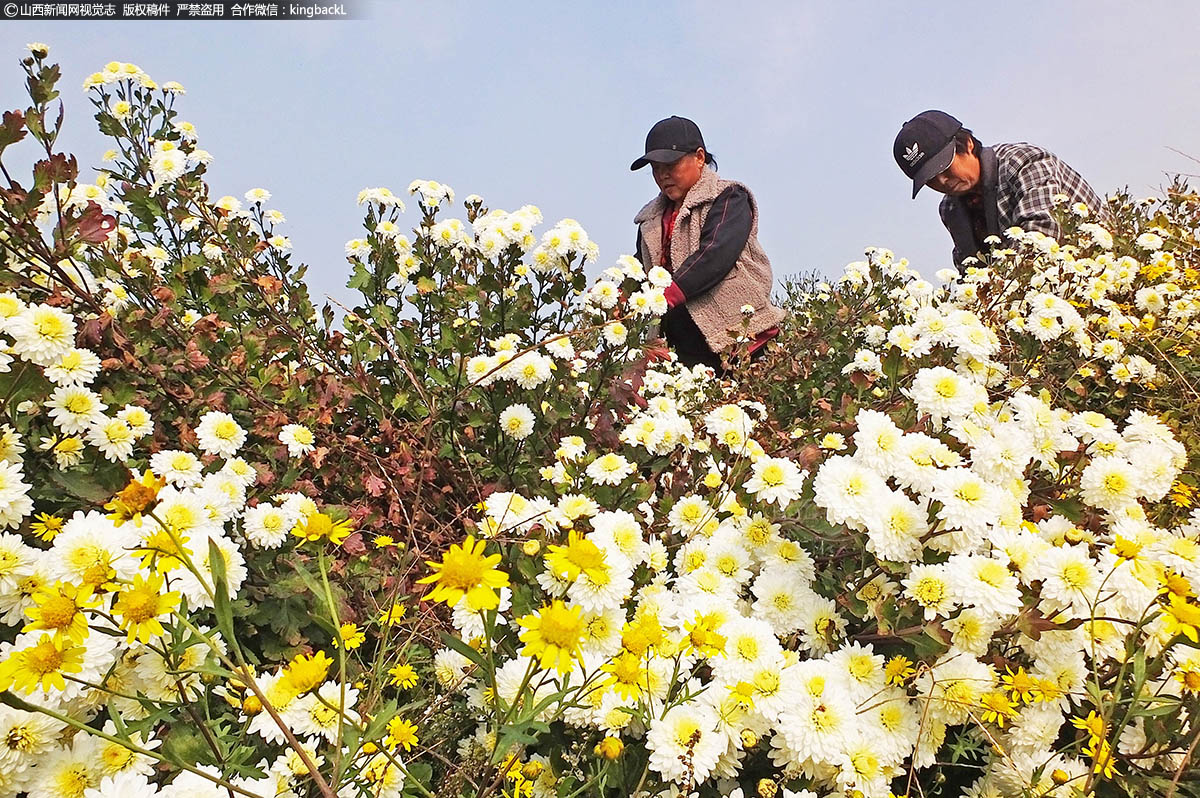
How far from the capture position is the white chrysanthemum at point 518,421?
2.07 metres

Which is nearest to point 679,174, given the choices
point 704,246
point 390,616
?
point 704,246

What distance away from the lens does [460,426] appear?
2357 mm

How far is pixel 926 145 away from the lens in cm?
394

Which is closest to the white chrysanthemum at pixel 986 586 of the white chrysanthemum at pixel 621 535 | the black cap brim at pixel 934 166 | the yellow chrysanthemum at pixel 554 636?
the white chrysanthemum at pixel 621 535

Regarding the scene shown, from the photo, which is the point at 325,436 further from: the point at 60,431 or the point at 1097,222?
the point at 1097,222

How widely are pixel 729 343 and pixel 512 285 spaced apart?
172 cm

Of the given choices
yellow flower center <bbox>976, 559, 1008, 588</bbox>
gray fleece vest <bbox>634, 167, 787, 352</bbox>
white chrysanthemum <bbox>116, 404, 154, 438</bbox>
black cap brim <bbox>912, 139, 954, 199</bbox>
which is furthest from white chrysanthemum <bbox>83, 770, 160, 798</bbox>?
black cap brim <bbox>912, 139, 954, 199</bbox>

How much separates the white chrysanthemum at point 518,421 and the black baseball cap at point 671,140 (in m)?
2.28

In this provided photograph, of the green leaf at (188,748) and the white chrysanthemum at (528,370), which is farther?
the white chrysanthemum at (528,370)

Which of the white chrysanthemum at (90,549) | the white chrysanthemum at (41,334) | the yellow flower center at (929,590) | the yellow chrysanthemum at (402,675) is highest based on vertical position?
the white chrysanthemum at (41,334)

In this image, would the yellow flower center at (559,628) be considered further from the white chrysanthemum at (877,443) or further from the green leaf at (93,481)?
the green leaf at (93,481)

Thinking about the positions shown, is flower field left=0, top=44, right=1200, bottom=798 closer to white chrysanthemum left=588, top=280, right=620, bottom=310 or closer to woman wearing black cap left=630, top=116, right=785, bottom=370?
white chrysanthemum left=588, top=280, right=620, bottom=310

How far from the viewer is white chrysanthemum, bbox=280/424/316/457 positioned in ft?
6.00

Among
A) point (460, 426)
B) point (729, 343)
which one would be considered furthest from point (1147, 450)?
point (729, 343)
